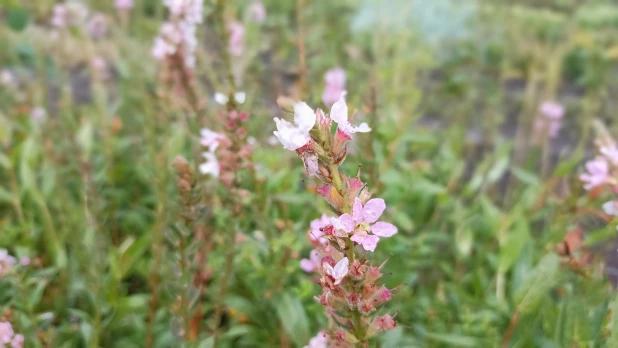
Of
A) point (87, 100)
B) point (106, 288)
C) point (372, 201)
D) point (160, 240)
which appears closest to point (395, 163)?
point (160, 240)

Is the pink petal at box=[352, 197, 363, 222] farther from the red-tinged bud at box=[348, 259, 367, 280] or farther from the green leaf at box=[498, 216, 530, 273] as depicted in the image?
the green leaf at box=[498, 216, 530, 273]

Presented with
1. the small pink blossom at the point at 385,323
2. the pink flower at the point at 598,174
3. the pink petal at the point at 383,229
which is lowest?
Result: the small pink blossom at the point at 385,323

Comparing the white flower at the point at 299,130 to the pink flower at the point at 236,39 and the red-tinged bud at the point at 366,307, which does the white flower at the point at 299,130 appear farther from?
the pink flower at the point at 236,39

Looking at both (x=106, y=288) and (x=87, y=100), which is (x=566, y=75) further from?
(x=106, y=288)

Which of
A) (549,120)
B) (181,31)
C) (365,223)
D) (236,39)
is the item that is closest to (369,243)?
(365,223)

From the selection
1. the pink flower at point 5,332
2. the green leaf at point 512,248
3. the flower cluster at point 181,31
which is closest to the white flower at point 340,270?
the pink flower at point 5,332

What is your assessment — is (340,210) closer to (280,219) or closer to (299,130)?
(299,130)
